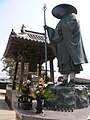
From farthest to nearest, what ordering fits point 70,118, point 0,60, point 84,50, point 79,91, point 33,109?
point 0,60
point 84,50
point 79,91
point 33,109
point 70,118

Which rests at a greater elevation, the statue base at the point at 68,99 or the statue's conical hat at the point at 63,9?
the statue's conical hat at the point at 63,9

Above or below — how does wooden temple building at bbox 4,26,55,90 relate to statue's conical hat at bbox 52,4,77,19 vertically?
below

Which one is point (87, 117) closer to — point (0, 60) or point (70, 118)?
point (70, 118)

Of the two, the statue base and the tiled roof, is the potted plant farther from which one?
the tiled roof

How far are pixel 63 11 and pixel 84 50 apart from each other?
4.89 ft

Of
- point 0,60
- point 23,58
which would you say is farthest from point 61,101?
point 0,60

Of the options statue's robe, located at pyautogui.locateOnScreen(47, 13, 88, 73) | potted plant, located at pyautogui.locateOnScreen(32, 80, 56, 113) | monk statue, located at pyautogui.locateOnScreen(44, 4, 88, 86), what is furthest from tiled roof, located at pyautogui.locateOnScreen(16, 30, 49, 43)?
potted plant, located at pyautogui.locateOnScreen(32, 80, 56, 113)

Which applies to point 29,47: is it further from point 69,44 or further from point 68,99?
point 68,99

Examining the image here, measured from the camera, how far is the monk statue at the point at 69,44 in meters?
5.78

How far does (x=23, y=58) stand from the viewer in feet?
33.6

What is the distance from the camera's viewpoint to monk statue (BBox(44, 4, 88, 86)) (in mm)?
5781

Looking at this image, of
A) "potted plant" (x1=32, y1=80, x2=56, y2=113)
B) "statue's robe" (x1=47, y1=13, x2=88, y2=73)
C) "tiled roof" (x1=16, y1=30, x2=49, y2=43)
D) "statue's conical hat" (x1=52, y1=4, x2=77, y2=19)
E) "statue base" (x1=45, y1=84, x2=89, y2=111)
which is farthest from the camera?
"tiled roof" (x1=16, y1=30, x2=49, y2=43)

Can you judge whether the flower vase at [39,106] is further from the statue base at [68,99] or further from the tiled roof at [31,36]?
the tiled roof at [31,36]

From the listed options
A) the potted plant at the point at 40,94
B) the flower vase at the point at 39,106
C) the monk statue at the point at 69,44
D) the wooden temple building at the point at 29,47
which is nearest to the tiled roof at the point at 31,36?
the wooden temple building at the point at 29,47
